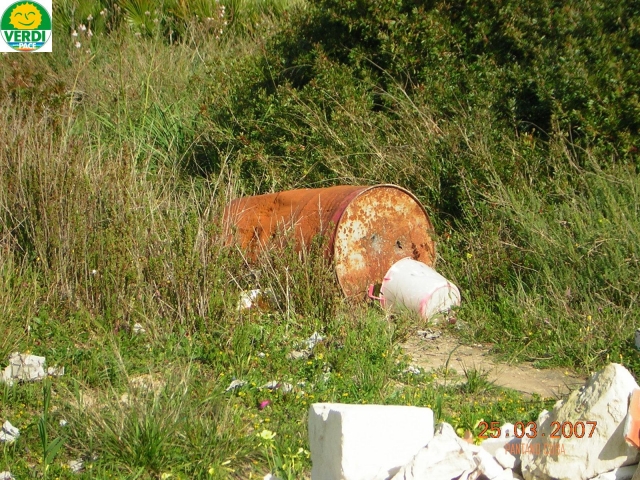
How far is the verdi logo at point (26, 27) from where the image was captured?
941cm

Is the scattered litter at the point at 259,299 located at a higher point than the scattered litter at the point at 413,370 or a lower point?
higher

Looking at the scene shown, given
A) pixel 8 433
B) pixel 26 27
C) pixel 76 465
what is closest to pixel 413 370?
pixel 76 465

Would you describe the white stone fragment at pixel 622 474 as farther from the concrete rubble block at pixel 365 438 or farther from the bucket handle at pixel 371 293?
the bucket handle at pixel 371 293

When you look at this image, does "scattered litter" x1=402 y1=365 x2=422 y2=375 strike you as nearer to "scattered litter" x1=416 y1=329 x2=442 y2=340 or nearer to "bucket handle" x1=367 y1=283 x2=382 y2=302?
"scattered litter" x1=416 y1=329 x2=442 y2=340

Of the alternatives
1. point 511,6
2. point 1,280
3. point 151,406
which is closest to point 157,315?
point 1,280

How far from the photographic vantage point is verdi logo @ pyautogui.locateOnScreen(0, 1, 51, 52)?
30.9 ft

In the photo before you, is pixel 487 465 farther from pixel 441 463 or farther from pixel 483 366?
pixel 483 366

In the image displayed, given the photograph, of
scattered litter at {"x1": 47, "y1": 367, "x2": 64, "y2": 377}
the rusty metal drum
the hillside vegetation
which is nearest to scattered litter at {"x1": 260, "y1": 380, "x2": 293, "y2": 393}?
the hillside vegetation

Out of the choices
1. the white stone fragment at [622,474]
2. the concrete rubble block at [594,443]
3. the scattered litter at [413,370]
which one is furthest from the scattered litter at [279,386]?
the white stone fragment at [622,474]

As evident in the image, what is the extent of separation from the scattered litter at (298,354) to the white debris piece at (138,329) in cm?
91

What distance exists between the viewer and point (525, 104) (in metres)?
6.10

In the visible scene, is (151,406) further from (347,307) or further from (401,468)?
(347,307)

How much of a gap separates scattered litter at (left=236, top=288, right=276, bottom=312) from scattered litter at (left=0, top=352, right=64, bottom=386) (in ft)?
4.05

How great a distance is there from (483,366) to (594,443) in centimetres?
170
